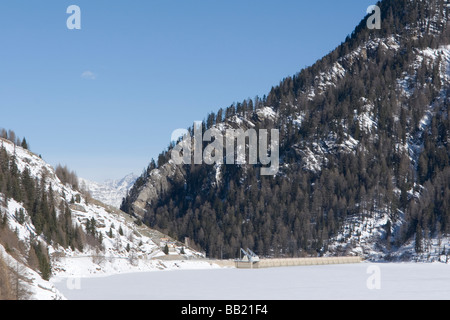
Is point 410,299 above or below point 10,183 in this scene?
below

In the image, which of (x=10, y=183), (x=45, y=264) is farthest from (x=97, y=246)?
(x=45, y=264)

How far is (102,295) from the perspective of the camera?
9762 centimetres

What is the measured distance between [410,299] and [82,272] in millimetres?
89496

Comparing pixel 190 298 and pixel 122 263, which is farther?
pixel 122 263

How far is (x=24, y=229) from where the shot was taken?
16638cm

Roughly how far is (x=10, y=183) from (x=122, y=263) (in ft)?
135
